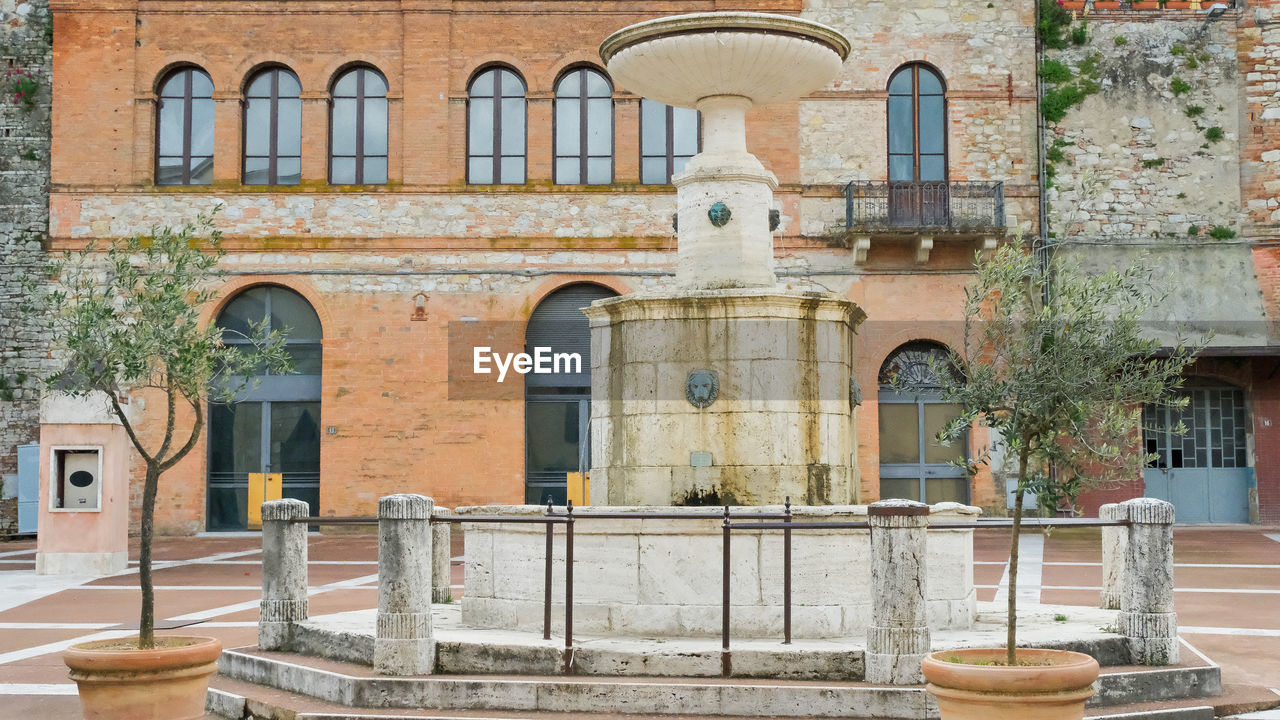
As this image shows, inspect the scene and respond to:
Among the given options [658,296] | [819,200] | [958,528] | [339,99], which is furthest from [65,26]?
[958,528]

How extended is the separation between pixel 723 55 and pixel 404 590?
5.39m

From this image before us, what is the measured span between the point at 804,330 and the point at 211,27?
17.6 m

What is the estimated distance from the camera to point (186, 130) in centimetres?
2483

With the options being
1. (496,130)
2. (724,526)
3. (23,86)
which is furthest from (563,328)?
(724,526)

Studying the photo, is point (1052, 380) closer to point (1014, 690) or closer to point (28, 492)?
point (1014, 690)

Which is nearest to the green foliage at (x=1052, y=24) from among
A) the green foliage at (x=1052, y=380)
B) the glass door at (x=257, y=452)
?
the glass door at (x=257, y=452)

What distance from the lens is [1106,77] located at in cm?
2505

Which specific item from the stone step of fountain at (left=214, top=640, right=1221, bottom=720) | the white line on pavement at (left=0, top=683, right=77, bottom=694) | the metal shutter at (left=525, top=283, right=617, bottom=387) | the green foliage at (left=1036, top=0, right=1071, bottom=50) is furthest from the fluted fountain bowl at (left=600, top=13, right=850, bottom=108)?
the green foliage at (left=1036, top=0, right=1071, bottom=50)

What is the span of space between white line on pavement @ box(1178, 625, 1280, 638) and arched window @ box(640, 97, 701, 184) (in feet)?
48.3

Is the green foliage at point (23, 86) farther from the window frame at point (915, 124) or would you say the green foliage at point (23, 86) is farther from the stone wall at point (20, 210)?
the window frame at point (915, 124)

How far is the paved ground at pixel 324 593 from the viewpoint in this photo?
33.9 ft

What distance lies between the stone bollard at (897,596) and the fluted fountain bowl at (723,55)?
A: 15.0ft

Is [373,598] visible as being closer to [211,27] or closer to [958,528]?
[958,528]

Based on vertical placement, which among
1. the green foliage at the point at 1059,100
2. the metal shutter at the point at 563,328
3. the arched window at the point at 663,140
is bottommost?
the metal shutter at the point at 563,328
